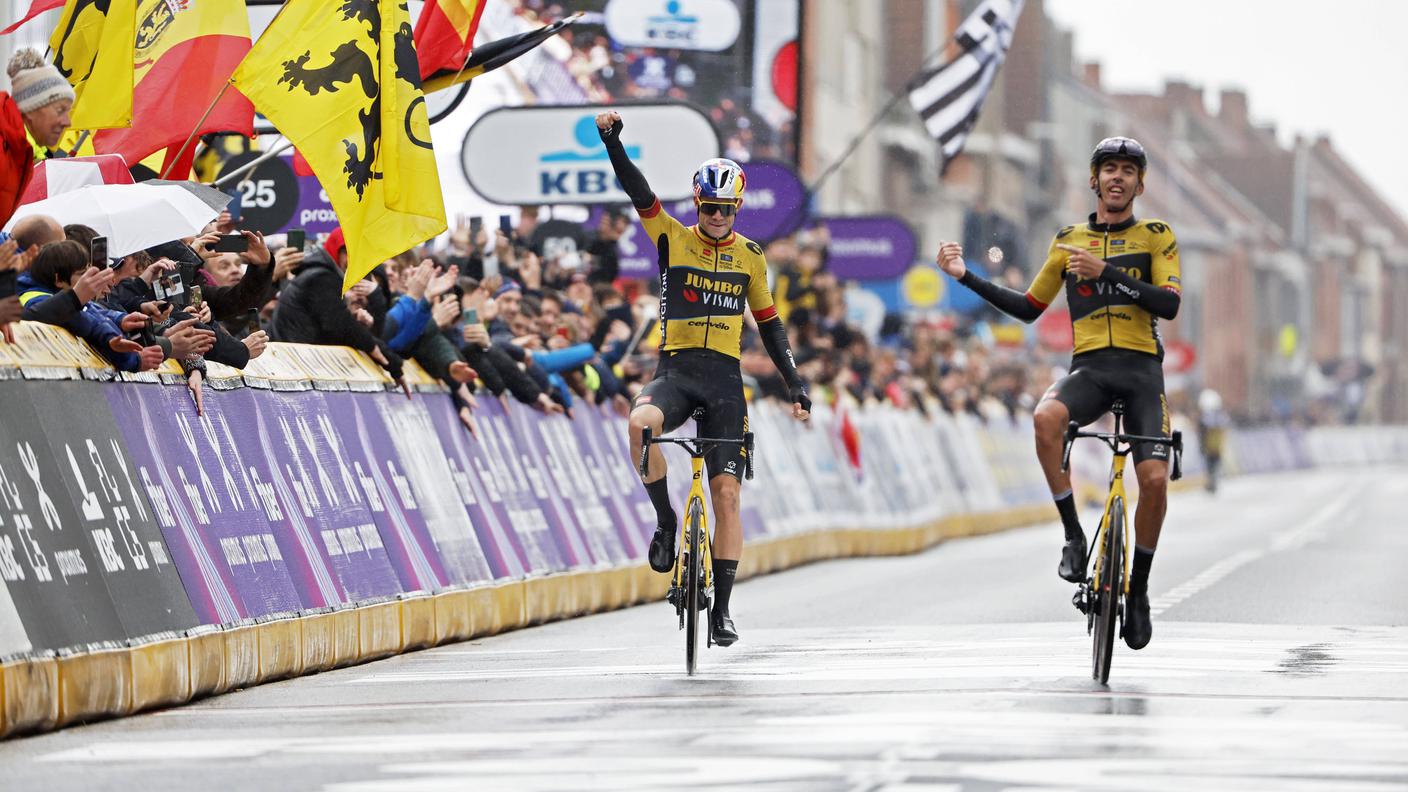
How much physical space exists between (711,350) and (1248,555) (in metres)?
13.0

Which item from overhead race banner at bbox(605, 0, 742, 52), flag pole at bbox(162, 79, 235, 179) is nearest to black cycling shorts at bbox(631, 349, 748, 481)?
flag pole at bbox(162, 79, 235, 179)

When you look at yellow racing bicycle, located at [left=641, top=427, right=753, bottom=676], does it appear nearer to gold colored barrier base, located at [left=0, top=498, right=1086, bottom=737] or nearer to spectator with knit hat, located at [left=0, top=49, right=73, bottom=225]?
gold colored barrier base, located at [left=0, top=498, right=1086, bottom=737]

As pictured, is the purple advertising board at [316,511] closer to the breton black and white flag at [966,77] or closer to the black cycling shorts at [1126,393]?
the black cycling shorts at [1126,393]

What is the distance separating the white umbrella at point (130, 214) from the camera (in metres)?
11.9

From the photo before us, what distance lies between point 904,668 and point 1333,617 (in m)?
4.80

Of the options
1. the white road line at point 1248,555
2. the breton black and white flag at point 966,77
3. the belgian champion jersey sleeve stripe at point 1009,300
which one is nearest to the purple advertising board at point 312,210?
the white road line at point 1248,555

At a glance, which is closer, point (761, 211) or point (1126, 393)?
point (1126, 393)

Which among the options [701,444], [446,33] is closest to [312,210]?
[446,33]

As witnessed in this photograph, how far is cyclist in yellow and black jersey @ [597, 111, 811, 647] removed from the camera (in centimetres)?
1274

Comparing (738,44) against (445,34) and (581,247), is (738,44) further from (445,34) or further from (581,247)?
(445,34)

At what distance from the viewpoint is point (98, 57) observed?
14453mm

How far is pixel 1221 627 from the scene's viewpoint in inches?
599

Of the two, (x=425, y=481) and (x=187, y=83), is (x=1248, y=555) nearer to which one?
(x=425, y=481)

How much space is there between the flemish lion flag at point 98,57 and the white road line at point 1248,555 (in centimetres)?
612
